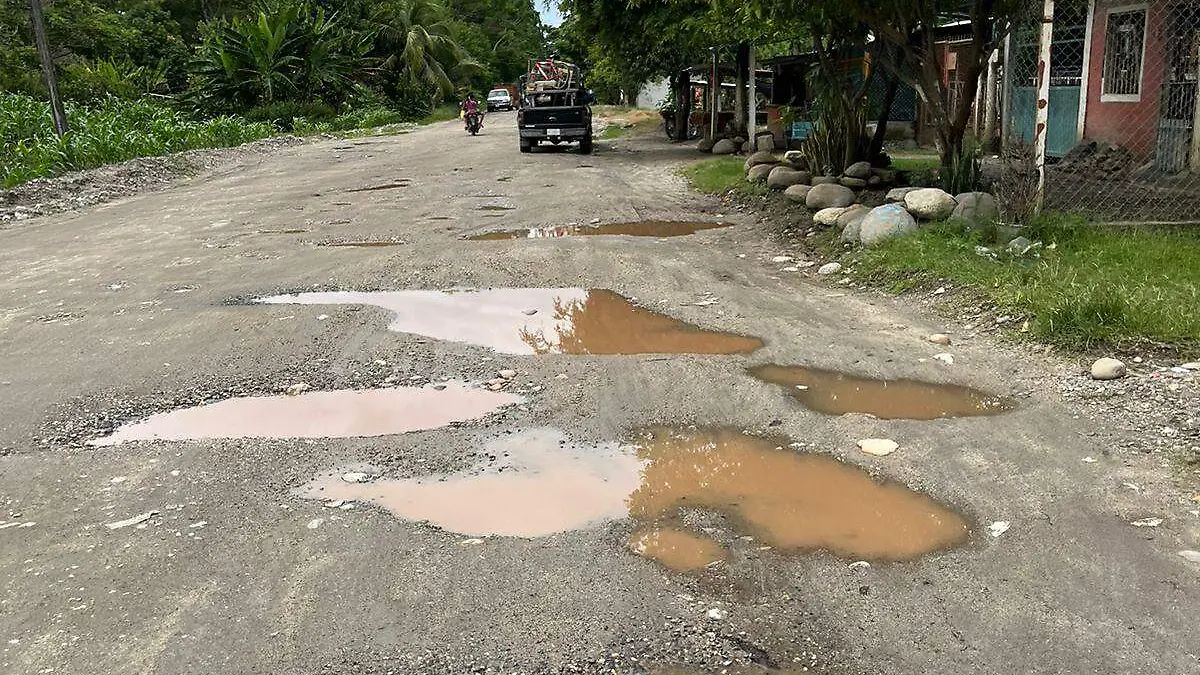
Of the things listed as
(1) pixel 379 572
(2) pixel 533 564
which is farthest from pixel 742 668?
(1) pixel 379 572

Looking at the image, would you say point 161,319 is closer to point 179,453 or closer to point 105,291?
point 105,291

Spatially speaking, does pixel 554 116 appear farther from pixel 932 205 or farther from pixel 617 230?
pixel 932 205

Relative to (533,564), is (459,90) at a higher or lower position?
higher

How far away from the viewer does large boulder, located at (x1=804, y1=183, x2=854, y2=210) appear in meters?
10.7

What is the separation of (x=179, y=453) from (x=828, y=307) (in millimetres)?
4684

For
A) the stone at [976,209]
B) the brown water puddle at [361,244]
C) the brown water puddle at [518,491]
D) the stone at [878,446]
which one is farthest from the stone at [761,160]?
the brown water puddle at [518,491]

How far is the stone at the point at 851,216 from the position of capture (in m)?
9.27

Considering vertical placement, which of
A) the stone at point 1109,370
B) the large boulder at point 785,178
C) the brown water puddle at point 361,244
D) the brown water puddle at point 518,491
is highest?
the large boulder at point 785,178

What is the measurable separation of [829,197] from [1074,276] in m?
4.22

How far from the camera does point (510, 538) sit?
12.6 feet

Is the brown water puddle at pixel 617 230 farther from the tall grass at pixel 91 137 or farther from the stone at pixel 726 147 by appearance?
the stone at pixel 726 147

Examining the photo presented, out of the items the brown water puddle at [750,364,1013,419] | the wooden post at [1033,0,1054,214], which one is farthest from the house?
the brown water puddle at [750,364,1013,419]

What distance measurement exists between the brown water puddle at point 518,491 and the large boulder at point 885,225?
492 centimetres

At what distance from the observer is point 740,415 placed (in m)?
5.03
